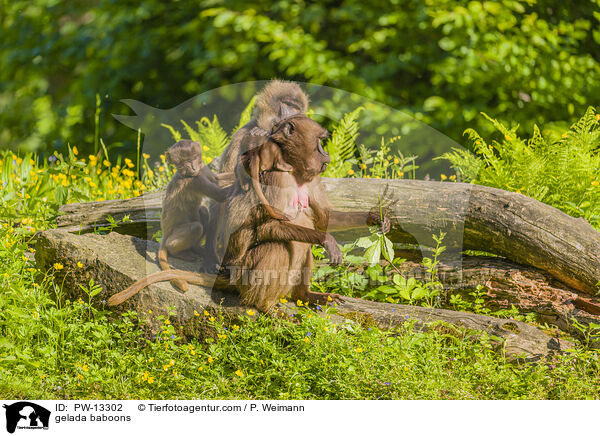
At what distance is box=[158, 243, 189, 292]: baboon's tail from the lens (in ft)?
11.6

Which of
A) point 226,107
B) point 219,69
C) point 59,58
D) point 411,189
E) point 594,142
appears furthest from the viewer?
point 59,58

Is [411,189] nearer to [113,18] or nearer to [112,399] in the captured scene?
[112,399]

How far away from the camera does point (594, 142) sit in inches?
212

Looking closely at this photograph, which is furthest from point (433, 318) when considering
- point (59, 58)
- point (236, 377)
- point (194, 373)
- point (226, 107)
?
point (59, 58)

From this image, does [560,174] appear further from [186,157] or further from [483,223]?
[186,157]

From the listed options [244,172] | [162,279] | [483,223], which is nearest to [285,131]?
[244,172]

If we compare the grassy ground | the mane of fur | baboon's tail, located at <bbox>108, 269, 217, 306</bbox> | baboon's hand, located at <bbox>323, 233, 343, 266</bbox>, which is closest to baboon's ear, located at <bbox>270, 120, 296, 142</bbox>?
baboon's hand, located at <bbox>323, 233, 343, 266</bbox>

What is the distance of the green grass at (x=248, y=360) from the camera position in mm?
3230

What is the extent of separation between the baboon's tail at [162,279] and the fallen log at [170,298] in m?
0.06

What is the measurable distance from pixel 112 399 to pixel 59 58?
6.30 m

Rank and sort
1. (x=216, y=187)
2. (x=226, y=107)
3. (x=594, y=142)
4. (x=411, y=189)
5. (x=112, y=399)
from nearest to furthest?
1. (x=112, y=399)
2. (x=216, y=187)
3. (x=411, y=189)
4. (x=594, y=142)
5. (x=226, y=107)

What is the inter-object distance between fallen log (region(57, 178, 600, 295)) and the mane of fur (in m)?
0.75
